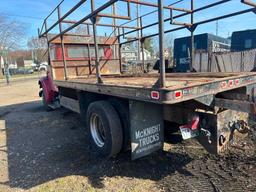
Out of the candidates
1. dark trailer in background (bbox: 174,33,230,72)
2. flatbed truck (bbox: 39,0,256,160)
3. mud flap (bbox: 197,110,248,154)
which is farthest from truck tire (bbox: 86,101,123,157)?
dark trailer in background (bbox: 174,33,230,72)

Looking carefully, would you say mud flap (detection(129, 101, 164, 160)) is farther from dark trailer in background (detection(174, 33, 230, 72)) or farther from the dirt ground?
dark trailer in background (detection(174, 33, 230, 72))

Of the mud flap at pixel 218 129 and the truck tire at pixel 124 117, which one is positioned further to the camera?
the truck tire at pixel 124 117

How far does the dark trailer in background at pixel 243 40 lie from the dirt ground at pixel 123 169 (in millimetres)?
9254

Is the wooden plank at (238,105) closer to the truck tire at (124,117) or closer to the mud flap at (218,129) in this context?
the mud flap at (218,129)

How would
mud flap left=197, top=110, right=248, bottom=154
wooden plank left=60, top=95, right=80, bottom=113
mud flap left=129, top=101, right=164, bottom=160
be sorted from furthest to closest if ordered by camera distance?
wooden plank left=60, top=95, right=80, bottom=113
mud flap left=129, top=101, right=164, bottom=160
mud flap left=197, top=110, right=248, bottom=154

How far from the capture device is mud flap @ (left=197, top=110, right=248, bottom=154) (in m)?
2.84

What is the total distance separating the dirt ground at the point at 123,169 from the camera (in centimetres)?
294

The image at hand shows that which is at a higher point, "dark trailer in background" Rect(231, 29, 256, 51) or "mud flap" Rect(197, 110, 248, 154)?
"dark trailer in background" Rect(231, 29, 256, 51)

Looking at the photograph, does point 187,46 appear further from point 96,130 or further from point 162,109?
point 162,109

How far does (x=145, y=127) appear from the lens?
3104 millimetres

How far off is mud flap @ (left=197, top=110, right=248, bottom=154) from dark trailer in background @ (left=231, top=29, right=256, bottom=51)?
9.83m

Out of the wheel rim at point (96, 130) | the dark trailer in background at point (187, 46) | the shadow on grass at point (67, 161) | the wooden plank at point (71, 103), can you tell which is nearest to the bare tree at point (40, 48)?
the wooden plank at point (71, 103)

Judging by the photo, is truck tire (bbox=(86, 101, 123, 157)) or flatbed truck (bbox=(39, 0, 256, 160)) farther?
truck tire (bbox=(86, 101, 123, 157))

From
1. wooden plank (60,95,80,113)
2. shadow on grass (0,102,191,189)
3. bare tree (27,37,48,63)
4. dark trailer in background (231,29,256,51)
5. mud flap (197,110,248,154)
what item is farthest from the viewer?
dark trailer in background (231,29,256,51)
